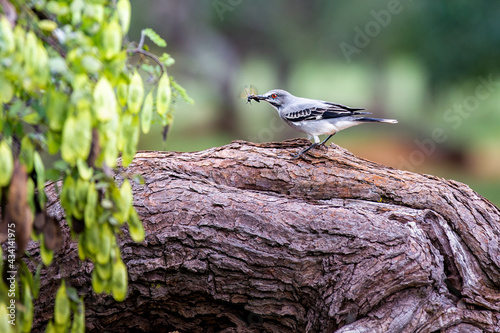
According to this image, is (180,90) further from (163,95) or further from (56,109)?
(56,109)

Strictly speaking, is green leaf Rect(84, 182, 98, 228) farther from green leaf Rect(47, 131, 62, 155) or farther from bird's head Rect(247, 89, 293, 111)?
bird's head Rect(247, 89, 293, 111)

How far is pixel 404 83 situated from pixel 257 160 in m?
2.71

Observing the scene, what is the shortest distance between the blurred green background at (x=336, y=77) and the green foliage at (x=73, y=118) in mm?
2921

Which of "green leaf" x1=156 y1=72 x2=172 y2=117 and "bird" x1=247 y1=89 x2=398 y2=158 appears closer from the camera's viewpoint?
"green leaf" x1=156 y1=72 x2=172 y2=117

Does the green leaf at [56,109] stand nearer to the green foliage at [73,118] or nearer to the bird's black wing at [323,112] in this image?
the green foliage at [73,118]

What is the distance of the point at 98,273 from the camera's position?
985 millimetres

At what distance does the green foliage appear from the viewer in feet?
2.61

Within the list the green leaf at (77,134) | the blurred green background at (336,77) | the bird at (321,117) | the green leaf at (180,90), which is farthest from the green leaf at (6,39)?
the blurred green background at (336,77)

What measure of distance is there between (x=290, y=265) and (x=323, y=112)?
31.1 inches

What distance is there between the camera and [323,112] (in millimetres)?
2117

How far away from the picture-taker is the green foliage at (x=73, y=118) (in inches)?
31.4

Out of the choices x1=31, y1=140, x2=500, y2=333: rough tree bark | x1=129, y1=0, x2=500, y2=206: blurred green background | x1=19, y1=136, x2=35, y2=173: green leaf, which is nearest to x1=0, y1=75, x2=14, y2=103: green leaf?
x1=19, y1=136, x2=35, y2=173: green leaf

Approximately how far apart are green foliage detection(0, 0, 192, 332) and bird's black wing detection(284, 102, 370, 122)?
1154 mm

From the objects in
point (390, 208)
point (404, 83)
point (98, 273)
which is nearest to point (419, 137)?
point (404, 83)
